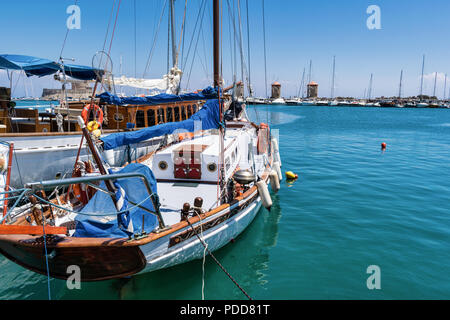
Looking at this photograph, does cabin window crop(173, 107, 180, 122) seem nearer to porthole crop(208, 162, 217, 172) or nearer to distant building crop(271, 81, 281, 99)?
porthole crop(208, 162, 217, 172)

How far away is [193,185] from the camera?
382 inches

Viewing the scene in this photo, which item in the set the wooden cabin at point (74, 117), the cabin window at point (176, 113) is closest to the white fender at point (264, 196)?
the wooden cabin at point (74, 117)

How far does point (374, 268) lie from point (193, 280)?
4860 mm

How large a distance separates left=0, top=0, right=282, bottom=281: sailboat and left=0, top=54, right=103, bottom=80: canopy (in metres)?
6.11

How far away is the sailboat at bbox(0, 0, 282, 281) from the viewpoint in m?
5.68

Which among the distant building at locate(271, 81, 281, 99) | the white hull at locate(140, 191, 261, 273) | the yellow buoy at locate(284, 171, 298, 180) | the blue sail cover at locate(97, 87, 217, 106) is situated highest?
the distant building at locate(271, 81, 281, 99)

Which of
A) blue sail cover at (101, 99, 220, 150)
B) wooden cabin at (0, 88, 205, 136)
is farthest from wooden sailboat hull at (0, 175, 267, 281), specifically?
wooden cabin at (0, 88, 205, 136)

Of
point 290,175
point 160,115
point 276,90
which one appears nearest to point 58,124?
point 160,115

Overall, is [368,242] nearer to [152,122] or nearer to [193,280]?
[193,280]

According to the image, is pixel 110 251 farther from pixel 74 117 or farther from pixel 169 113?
pixel 169 113

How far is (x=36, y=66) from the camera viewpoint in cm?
1395

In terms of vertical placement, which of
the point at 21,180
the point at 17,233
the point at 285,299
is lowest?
the point at 285,299

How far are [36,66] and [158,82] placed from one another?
29.0ft

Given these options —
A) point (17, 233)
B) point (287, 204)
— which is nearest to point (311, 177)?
point (287, 204)
